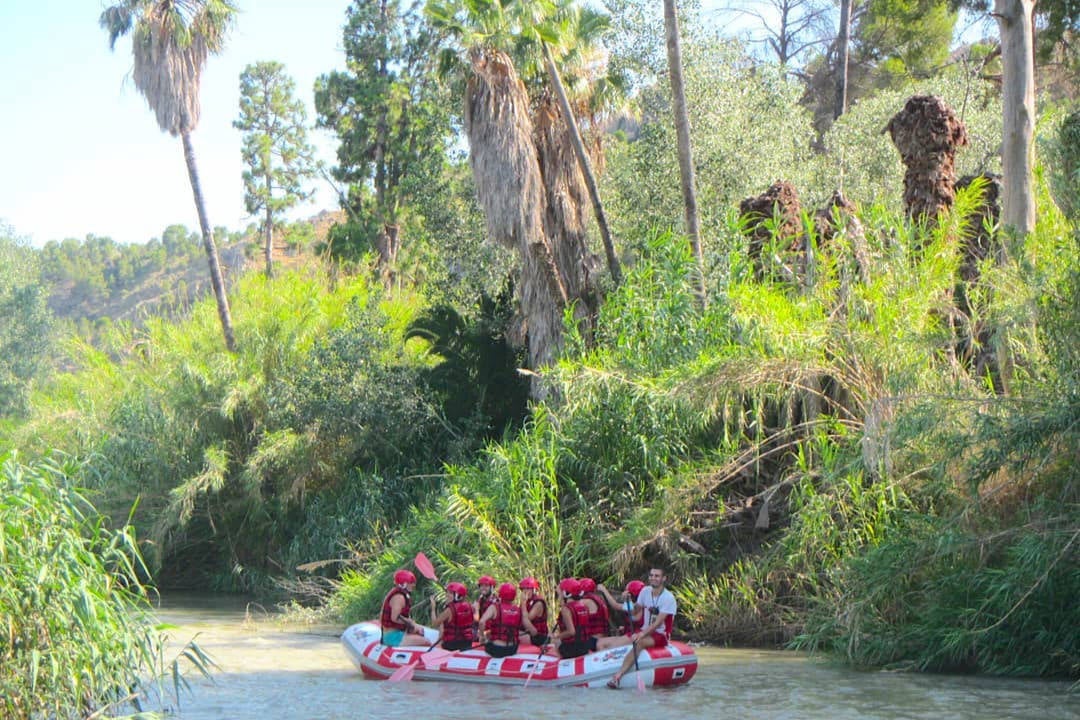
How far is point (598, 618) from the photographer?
13.2 metres

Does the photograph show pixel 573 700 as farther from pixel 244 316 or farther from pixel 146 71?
pixel 146 71

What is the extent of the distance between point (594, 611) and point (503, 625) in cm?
100

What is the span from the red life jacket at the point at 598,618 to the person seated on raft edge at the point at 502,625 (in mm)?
808

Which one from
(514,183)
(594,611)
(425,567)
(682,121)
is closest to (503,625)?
(594,611)

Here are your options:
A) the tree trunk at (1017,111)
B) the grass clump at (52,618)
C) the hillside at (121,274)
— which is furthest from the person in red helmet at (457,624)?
the hillside at (121,274)

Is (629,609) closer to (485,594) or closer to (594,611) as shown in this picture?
(594,611)

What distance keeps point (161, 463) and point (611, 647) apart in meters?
12.2

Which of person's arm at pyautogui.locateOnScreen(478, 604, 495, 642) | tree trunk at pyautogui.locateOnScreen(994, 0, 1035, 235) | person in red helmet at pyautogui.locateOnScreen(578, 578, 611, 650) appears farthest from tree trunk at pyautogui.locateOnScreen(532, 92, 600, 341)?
person's arm at pyautogui.locateOnScreen(478, 604, 495, 642)


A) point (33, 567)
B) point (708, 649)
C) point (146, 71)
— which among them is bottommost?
point (708, 649)

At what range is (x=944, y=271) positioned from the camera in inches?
568

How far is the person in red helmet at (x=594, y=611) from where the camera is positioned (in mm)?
13101

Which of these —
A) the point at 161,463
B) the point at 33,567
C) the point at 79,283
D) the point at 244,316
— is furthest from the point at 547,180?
the point at 79,283

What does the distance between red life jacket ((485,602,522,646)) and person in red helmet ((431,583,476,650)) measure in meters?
0.47

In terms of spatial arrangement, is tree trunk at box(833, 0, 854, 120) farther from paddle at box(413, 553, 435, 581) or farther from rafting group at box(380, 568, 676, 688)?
rafting group at box(380, 568, 676, 688)
